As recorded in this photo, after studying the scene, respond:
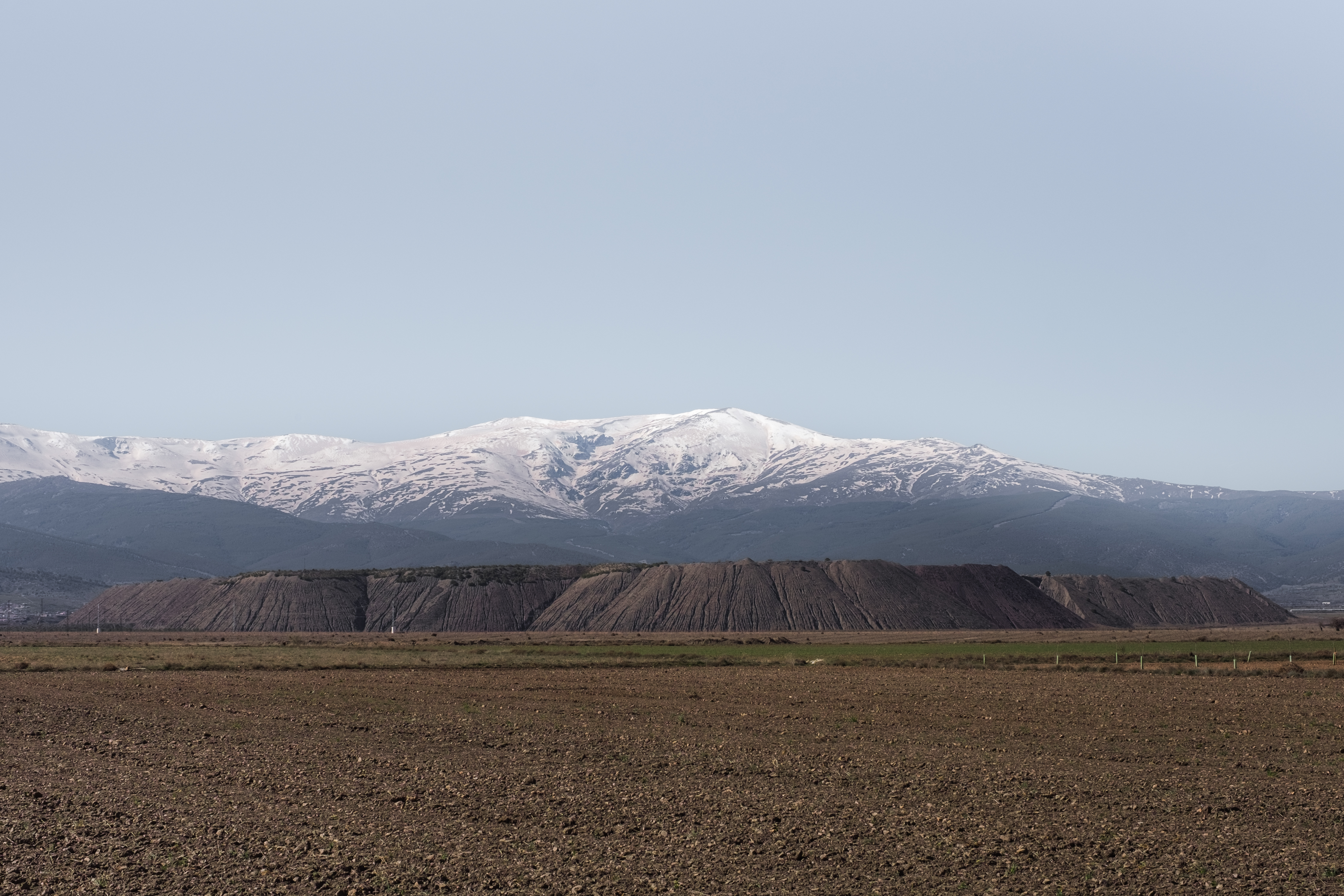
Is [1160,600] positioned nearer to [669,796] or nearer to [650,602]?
[650,602]

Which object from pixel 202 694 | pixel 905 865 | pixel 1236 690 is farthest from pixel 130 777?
pixel 1236 690

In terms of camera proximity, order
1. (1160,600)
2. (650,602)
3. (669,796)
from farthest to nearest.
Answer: (1160,600)
(650,602)
(669,796)

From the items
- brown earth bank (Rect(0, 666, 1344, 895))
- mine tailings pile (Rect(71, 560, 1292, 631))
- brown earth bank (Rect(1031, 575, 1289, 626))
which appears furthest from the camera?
brown earth bank (Rect(1031, 575, 1289, 626))

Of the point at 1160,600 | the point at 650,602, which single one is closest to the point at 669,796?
the point at 650,602

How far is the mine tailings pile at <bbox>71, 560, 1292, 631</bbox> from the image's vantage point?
14350cm

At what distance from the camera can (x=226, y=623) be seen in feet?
495

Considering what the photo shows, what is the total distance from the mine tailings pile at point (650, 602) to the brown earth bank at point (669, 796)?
336 feet

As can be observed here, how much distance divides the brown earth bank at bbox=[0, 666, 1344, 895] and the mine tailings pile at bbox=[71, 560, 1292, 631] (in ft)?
336

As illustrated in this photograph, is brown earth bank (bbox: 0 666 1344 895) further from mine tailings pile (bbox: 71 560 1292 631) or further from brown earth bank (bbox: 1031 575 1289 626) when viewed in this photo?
brown earth bank (bbox: 1031 575 1289 626)

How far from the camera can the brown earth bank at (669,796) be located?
17328 mm

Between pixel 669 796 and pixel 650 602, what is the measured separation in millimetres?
123833

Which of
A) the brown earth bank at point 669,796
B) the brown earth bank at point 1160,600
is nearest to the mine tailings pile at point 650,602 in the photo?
the brown earth bank at point 1160,600

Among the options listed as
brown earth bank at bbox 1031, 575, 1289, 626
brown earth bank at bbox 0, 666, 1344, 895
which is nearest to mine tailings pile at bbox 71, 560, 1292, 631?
brown earth bank at bbox 1031, 575, 1289, 626

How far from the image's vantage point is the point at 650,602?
146125mm
